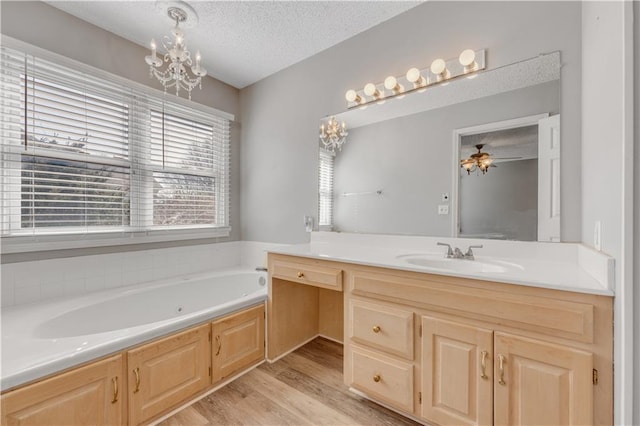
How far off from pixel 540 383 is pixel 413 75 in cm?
180

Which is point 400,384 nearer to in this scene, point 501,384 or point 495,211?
point 501,384

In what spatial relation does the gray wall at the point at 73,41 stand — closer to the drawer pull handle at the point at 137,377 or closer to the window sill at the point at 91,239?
the window sill at the point at 91,239

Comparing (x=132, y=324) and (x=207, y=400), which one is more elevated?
(x=132, y=324)

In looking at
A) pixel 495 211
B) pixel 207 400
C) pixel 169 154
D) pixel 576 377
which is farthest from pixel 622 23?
pixel 169 154

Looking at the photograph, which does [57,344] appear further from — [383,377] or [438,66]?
[438,66]

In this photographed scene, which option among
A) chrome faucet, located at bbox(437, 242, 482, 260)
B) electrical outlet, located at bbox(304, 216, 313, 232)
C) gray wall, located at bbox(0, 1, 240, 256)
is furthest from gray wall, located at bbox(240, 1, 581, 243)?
gray wall, located at bbox(0, 1, 240, 256)

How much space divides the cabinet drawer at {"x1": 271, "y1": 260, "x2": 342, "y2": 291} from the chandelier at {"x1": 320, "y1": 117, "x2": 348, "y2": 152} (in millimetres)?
1053

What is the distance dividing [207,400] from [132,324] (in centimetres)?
89

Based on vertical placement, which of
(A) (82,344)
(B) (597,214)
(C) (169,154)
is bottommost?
(A) (82,344)

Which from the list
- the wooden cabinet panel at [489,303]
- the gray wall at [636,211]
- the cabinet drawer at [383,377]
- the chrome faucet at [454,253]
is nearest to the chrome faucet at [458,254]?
the chrome faucet at [454,253]

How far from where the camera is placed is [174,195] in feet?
8.29

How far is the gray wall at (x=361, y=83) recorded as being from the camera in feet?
4.81

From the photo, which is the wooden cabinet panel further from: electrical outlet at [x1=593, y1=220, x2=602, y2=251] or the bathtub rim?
the bathtub rim

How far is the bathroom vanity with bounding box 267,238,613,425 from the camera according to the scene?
1.00 m
